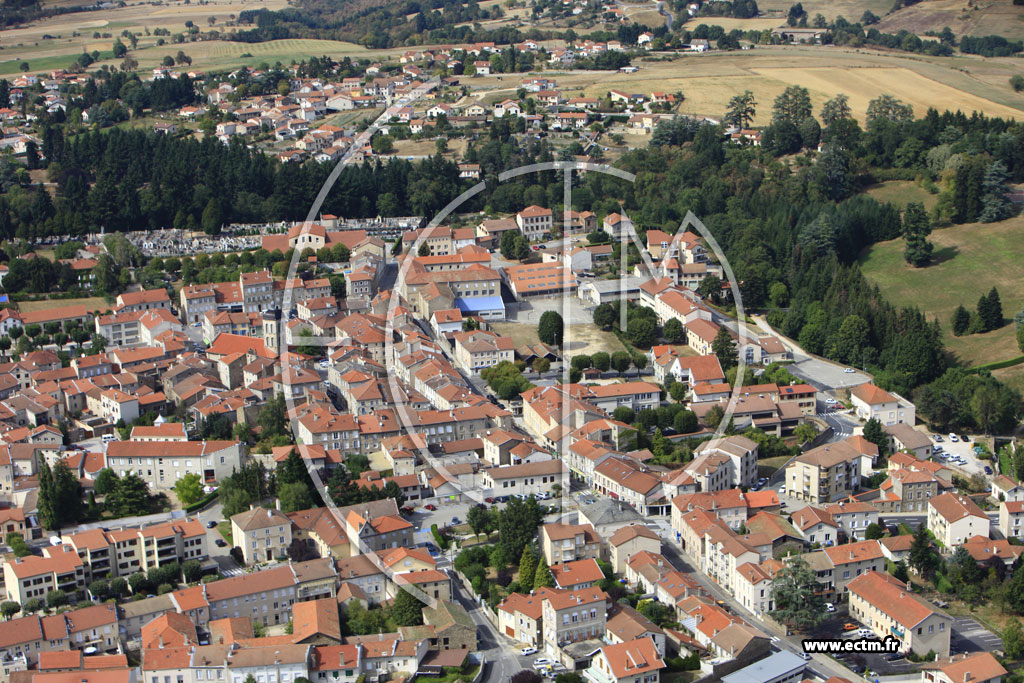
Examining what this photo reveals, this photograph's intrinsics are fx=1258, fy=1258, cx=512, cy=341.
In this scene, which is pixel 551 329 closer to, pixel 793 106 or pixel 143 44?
pixel 793 106

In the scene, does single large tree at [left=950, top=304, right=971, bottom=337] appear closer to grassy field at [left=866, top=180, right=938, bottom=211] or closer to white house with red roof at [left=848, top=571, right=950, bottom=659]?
grassy field at [left=866, top=180, right=938, bottom=211]

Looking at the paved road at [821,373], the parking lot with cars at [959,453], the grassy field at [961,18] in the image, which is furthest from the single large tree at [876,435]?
the grassy field at [961,18]

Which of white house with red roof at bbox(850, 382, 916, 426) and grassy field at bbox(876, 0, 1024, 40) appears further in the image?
grassy field at bbox(876, 0, 1024, 40)

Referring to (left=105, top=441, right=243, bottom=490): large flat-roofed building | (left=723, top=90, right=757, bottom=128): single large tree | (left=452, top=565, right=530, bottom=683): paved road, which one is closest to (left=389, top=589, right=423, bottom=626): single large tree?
(left=452, top=565, right=530, bottom=683): paved road

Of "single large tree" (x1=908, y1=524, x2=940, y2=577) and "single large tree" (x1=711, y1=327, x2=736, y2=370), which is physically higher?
"single large tree" (x1=711, y1=327, x2=736, y2=370)

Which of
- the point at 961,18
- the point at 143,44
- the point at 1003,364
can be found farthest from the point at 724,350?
the point at 143,44
